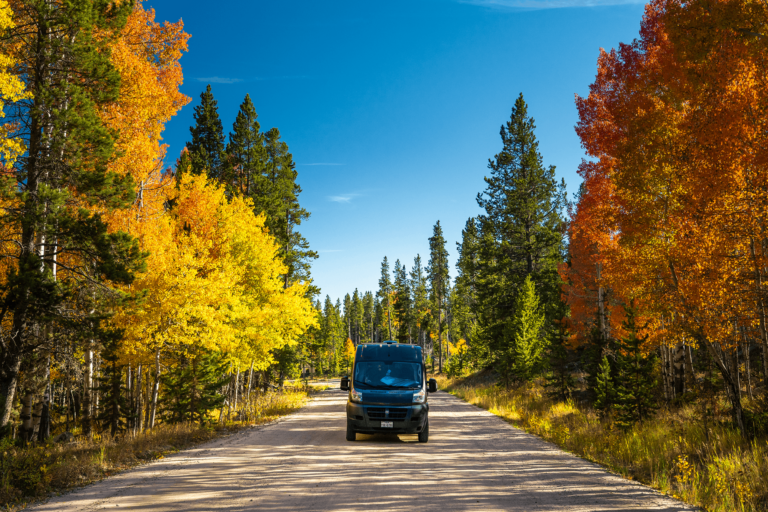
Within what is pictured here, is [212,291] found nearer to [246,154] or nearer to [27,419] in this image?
[27,419]

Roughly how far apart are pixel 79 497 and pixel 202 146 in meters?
27.5

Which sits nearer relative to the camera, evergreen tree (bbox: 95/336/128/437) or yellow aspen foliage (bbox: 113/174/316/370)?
evergreen tree (bbox: 95/336/128/437)

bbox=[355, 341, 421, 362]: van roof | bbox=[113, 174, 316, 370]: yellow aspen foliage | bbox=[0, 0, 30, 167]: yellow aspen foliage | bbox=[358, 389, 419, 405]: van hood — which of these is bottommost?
bbox=[358, 389, 419, 405]: van hood

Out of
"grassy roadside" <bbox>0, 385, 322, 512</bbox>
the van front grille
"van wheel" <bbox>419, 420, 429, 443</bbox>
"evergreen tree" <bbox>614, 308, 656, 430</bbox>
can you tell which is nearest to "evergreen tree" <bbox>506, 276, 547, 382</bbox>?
"evergreen tree" <bbox>614, 308, 656, 430</bbox>

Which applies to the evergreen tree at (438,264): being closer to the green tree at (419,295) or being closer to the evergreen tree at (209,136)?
the green tree at (419,295)

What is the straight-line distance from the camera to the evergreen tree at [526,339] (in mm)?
24781

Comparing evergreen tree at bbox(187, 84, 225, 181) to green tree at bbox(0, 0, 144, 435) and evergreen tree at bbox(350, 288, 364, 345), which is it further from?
evergreen tree at bbox(350, 288, 364, 345)

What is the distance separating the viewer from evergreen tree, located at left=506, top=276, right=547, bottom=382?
976 inches

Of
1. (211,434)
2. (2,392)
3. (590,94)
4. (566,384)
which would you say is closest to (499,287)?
(566,384)

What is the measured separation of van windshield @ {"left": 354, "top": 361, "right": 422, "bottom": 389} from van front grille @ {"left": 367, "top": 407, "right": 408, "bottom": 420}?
660 mm

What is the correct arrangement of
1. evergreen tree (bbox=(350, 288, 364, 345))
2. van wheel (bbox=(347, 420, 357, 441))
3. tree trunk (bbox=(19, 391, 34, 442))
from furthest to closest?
1. evergreen tree (bbox=(350, 288, 364, 345))
2. tree trunk (bbox=(19, 391, 34, 442))
3. van wheel (bbox=(347, 420, 357, 441))

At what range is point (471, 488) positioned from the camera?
6.60m

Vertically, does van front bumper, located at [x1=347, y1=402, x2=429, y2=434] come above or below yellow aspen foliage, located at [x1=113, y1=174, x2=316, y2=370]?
below

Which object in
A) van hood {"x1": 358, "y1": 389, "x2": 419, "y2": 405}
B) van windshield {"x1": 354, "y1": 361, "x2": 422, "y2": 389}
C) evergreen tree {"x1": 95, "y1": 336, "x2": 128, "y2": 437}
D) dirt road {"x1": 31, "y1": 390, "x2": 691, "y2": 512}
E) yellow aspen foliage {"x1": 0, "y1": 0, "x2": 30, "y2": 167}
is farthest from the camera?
evergreen tree {"x1": 95, "y1": 336, "x2": 128, "y2": 437}
